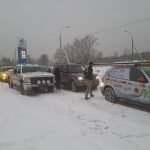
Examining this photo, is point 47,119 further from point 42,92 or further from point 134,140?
point 42,92

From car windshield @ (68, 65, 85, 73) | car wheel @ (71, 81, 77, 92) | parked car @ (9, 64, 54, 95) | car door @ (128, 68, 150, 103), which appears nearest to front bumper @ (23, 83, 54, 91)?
parked car @ (9, 64, 54, 95)

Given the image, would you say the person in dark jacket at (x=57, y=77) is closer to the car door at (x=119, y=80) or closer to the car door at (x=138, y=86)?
the car door at (x=119, y=80)

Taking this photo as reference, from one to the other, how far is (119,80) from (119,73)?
1.10 feet

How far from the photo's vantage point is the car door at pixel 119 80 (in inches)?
385

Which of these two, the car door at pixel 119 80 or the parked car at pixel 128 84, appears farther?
the car door at pixel 119 80

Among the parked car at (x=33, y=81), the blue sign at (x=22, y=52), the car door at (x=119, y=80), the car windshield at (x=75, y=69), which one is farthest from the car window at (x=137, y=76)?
the blue sign at (x=22, y=52)

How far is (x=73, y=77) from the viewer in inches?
569

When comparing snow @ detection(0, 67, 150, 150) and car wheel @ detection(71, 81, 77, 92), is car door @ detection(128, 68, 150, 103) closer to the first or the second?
snow @ detection(0, 67, 150, 150)

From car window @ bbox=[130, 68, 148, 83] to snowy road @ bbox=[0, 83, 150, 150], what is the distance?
3.74 ft

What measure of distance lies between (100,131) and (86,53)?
8170 cm

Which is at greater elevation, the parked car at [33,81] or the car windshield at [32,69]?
the car windshield at [32,69]

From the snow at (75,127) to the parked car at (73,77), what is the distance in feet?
13.3

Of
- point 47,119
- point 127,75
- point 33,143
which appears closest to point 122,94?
point 127,75

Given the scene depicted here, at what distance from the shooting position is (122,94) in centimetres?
992
